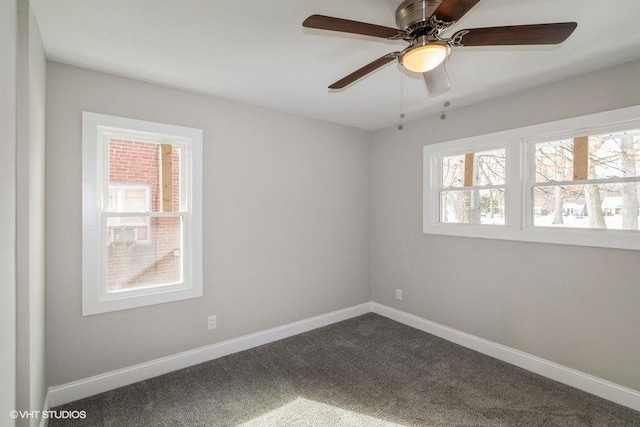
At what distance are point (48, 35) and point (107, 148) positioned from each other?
802 millimetres

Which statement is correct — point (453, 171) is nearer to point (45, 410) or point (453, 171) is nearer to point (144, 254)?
point (144, 254)

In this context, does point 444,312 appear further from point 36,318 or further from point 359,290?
point 36,318

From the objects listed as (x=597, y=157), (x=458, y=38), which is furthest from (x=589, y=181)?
(x=458, y=38)

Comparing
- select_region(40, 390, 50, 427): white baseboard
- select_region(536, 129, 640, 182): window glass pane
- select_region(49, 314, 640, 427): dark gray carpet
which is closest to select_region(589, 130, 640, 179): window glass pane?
select_region(536, 129, 640, 182): window glass pane

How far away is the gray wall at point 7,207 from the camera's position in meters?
1.22

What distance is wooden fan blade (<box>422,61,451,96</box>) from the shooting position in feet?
5.32

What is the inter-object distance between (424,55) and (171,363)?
290 cm

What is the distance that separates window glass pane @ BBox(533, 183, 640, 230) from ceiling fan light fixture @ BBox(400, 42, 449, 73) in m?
1.95

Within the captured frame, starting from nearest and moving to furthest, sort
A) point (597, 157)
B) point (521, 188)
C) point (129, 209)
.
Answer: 1. point (597, 157)
2. point (129, 209)
3. point (521, 188)

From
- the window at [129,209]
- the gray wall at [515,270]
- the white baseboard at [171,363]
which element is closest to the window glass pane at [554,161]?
the gray wall at [515,270]

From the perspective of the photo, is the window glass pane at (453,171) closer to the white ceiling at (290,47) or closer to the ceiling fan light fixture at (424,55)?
the white ceiling at (290,47)

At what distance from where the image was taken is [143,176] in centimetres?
255

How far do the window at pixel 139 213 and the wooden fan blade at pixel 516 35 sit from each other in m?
2.21

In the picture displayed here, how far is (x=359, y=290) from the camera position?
3.95 metres
